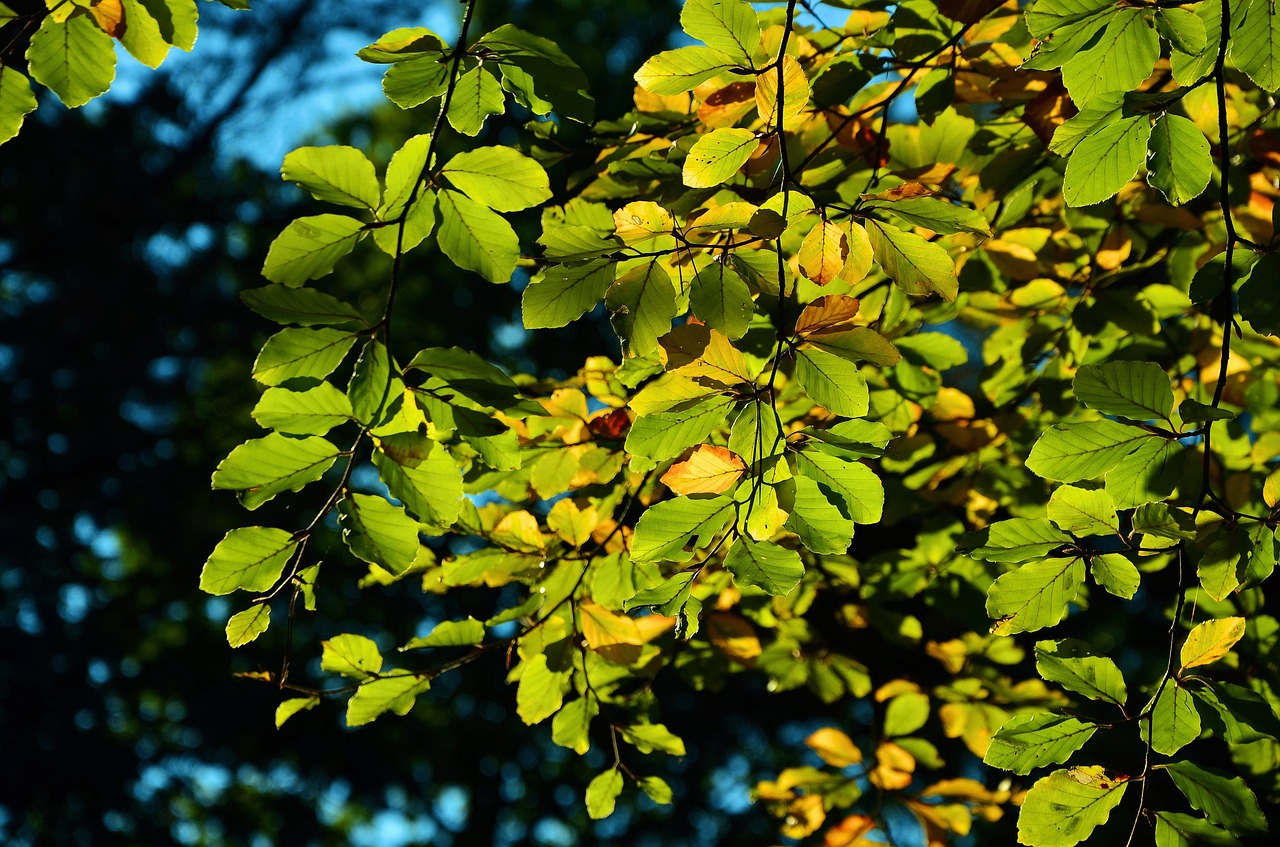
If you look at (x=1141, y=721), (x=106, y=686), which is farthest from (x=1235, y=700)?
(x=106, y=686)

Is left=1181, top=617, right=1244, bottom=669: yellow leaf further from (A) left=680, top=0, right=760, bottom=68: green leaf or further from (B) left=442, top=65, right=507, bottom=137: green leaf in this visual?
(B) left=442, top=65, right=507, bottom=137: green leaf

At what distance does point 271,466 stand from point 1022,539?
775mm

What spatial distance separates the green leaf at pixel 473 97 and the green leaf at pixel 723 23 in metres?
0.21

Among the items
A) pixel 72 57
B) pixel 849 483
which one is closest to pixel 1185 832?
pixel 849 483

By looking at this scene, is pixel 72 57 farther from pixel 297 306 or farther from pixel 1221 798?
pixel 1221 798

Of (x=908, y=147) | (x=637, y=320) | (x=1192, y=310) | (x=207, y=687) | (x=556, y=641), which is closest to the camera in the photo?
(x=637, y=320)

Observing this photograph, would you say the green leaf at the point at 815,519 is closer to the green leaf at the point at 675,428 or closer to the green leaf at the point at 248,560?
the green leaf at the point at 675,428

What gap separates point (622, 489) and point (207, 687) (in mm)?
6635

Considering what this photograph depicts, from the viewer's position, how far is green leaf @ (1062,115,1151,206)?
829 mm

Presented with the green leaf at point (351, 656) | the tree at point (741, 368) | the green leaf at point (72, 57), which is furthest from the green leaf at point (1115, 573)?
→ the green leaf at point (72, 57)

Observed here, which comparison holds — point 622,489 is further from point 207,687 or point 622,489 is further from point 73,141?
point 73,141

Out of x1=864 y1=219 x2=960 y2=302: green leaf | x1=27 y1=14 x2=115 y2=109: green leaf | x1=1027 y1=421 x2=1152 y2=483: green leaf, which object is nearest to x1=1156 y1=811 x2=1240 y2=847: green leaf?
x1=1027 y1=421 x2=1152 y2=483: green leaf

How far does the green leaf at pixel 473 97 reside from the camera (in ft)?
3.00

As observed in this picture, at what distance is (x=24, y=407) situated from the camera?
7633 millimetres
